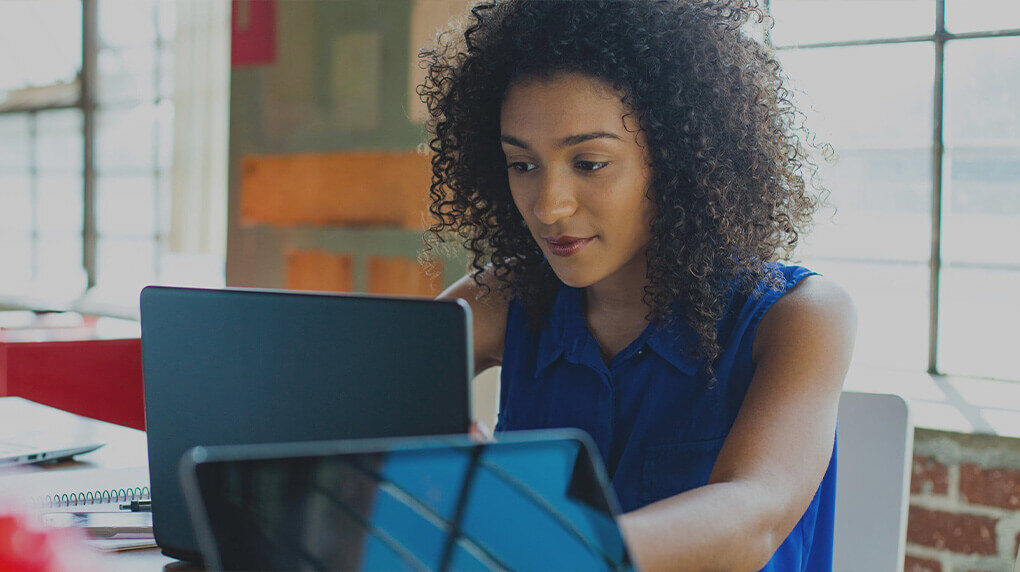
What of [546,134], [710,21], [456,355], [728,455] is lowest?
[728,455]

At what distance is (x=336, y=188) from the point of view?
10.4ft

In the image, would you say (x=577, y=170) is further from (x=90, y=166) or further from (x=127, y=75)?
(x=90, y=166)

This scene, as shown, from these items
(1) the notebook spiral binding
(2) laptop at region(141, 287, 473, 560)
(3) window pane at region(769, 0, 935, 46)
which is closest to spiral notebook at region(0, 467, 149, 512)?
(1) the notebook spiral binding

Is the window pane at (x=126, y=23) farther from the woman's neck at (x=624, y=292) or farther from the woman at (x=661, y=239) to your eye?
the woman's neck at (x=624, y=292)

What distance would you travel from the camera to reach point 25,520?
1.35ft

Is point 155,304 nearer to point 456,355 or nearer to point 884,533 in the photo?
point 456,355

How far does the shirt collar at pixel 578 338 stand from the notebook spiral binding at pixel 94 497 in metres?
0.54

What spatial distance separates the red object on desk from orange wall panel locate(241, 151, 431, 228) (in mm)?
951

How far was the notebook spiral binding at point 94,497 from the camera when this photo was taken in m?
0.98

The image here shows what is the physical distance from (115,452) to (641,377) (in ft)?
2.36

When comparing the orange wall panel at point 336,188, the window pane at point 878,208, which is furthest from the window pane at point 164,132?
the window pane at point 878,208

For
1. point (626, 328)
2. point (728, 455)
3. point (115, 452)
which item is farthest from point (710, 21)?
point (115, 452)

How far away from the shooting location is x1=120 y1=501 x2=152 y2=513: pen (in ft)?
3.12

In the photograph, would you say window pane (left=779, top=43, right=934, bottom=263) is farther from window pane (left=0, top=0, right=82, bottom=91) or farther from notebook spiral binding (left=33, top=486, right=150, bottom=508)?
window pane (left=0, top=0, right=82, bottom=91)
